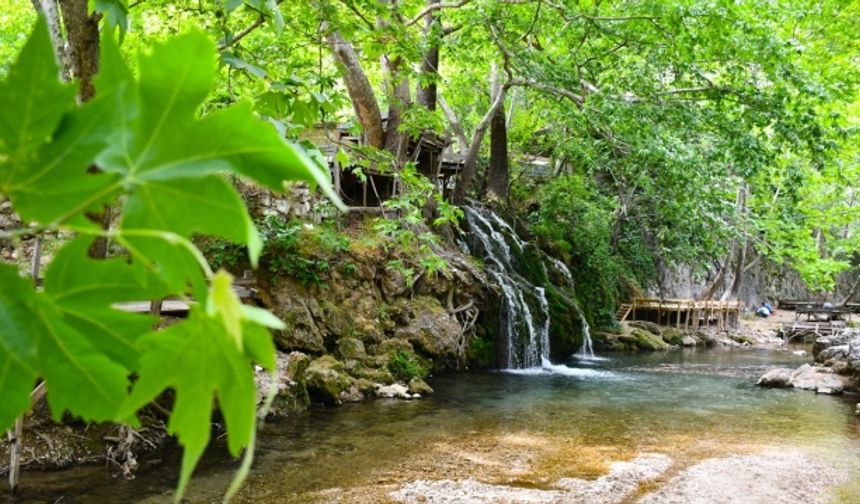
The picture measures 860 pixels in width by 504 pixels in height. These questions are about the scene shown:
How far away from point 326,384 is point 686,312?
1967cm

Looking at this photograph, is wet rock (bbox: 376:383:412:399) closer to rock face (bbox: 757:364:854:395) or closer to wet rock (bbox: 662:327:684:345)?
rock face (bbox: 757:364:854:395)

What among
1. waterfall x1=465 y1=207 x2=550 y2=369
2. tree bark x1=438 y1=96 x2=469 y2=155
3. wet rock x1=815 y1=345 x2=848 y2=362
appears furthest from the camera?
tree bark x1=438 y1=96 x2=469 y2=155

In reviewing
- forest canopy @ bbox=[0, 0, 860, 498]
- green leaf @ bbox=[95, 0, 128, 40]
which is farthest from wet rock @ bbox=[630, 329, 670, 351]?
green leaf @ bbox=[95, 0, 128, 40]

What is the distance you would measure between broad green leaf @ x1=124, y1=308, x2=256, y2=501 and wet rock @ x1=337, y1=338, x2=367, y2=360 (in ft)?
36.3

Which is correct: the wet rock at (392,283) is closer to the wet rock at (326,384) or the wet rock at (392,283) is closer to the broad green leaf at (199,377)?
the wet rock at (326,384)

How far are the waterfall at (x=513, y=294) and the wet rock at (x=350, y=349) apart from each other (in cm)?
456

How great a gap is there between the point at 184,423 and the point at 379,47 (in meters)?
5.29

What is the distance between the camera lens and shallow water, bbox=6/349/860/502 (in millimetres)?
6203

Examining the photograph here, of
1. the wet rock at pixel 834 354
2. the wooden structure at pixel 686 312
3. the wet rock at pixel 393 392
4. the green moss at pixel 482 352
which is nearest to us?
the wet rock at pixel 393 392

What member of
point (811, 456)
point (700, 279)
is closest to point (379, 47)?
point (811, 456)

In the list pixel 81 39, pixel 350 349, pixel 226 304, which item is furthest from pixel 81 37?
pixel 350 349

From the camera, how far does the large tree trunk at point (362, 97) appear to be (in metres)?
11.0

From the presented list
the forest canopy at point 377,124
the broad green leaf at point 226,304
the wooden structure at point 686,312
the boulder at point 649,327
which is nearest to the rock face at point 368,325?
the forest canopy at point 377,124

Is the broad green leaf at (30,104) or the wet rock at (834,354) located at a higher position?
the broad green leaf at (30,104)
